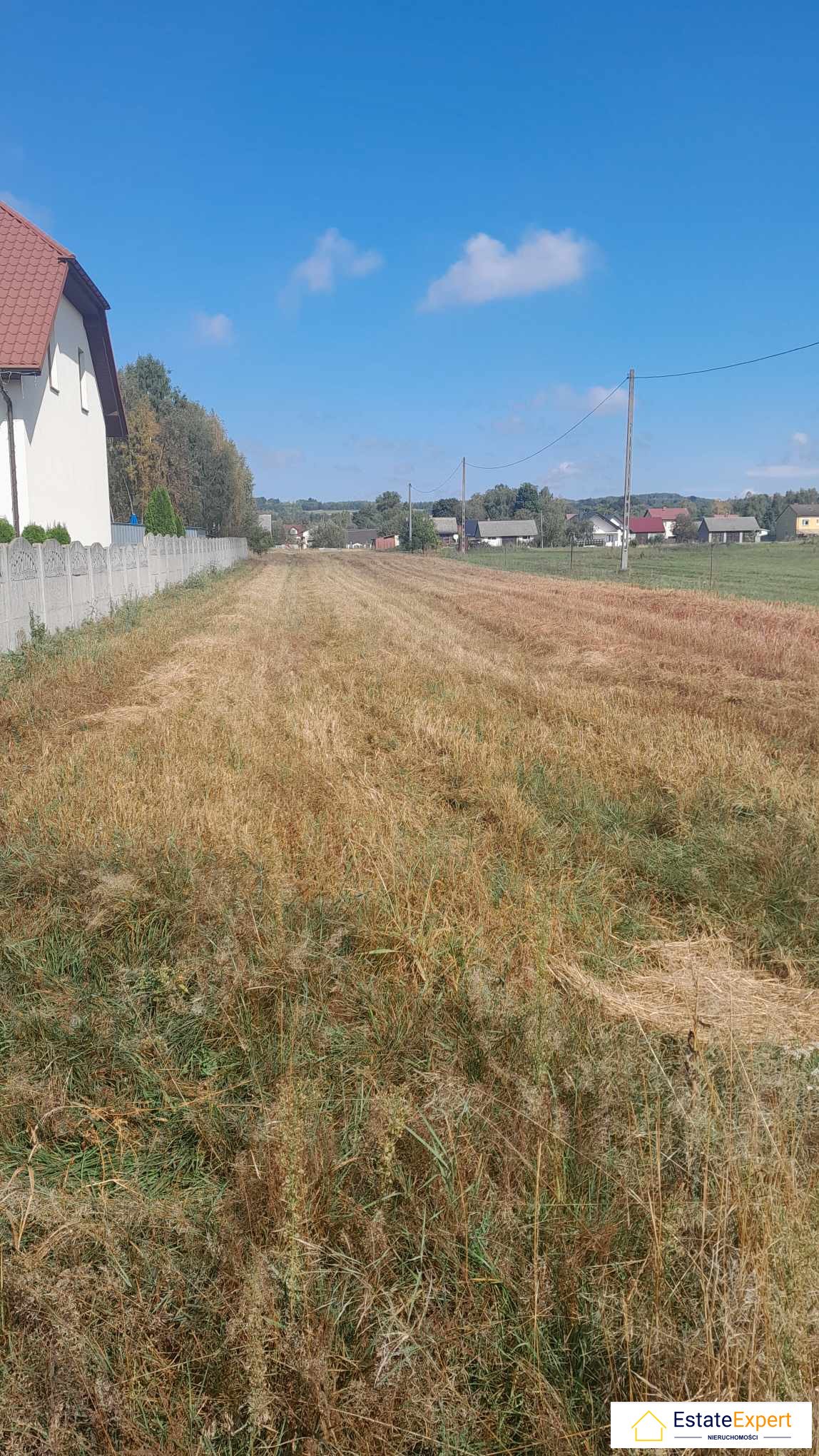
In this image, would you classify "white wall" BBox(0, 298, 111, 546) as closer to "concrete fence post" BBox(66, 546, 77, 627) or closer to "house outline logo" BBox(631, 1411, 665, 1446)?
"concrete fence post" BBox(66, 546, 77, 627)

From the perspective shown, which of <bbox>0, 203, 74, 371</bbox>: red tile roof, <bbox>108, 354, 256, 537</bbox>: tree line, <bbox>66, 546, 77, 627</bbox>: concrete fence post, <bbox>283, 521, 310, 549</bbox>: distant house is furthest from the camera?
<bbox>283, 521, 310, 549</bbox>: distant house

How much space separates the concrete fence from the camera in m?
12.4

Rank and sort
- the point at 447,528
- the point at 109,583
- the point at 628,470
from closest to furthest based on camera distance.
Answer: the point at 109,583, the point at 628,470, the point at 447,528

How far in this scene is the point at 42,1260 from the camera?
220cm

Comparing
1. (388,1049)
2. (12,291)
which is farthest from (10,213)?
(388,1049)

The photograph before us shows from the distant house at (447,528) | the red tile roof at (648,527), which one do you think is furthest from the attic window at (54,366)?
the red tile roof at (648,527)

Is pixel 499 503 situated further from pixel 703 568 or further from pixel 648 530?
pixel 703 568

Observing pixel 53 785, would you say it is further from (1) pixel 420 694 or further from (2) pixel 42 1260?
(1) pixel 420 694

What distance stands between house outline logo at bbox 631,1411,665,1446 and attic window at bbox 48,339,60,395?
23911 millimetres

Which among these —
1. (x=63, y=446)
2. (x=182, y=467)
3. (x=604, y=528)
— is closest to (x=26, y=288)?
(x=63, y=446)

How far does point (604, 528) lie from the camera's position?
15425cm

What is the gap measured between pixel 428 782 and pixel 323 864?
1971mm

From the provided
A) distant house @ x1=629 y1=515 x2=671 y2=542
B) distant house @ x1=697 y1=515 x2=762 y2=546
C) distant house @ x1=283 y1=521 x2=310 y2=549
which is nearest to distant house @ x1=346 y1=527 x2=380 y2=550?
distant house @ x1=283 y1=521 x2=310 y2=549

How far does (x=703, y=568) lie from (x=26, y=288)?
32.9 m
